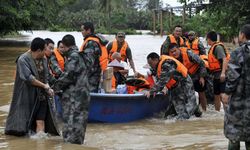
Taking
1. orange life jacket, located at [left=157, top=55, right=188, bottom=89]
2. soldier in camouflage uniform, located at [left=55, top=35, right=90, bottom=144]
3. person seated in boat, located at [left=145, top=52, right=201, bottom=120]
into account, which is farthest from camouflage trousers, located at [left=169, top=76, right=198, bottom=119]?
soldier in camouflage uniform, located at [left=55, top=35, right=90, bottom=144]

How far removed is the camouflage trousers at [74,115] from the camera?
6.82 m

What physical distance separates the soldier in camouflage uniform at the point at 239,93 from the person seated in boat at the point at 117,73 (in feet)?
14.2

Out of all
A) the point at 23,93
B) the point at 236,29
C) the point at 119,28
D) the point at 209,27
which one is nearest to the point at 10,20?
the point at 236,29

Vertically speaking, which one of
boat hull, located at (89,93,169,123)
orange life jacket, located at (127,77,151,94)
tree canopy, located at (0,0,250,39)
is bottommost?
boat hull, located at (89,93,169,123)

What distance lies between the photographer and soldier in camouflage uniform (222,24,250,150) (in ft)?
19.2

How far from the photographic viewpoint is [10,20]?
2691cm

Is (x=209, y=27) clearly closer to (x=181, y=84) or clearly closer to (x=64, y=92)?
(x=181, y=84)

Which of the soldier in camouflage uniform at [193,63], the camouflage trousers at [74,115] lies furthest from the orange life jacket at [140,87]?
the camouflage trousers at [74,115]

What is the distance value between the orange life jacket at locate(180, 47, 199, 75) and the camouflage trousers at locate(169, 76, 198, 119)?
601mm

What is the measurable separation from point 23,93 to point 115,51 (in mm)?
4199

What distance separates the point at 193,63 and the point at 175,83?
37.9 inches

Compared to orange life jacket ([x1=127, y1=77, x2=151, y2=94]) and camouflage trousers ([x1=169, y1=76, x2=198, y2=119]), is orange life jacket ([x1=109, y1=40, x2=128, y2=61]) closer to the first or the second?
orange life jacket ([x1=127, y1=77, x2=151, y2=94])

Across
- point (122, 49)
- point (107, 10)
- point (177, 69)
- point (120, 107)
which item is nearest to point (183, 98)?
point (177, 69)

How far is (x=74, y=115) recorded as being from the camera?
22.4 feet
